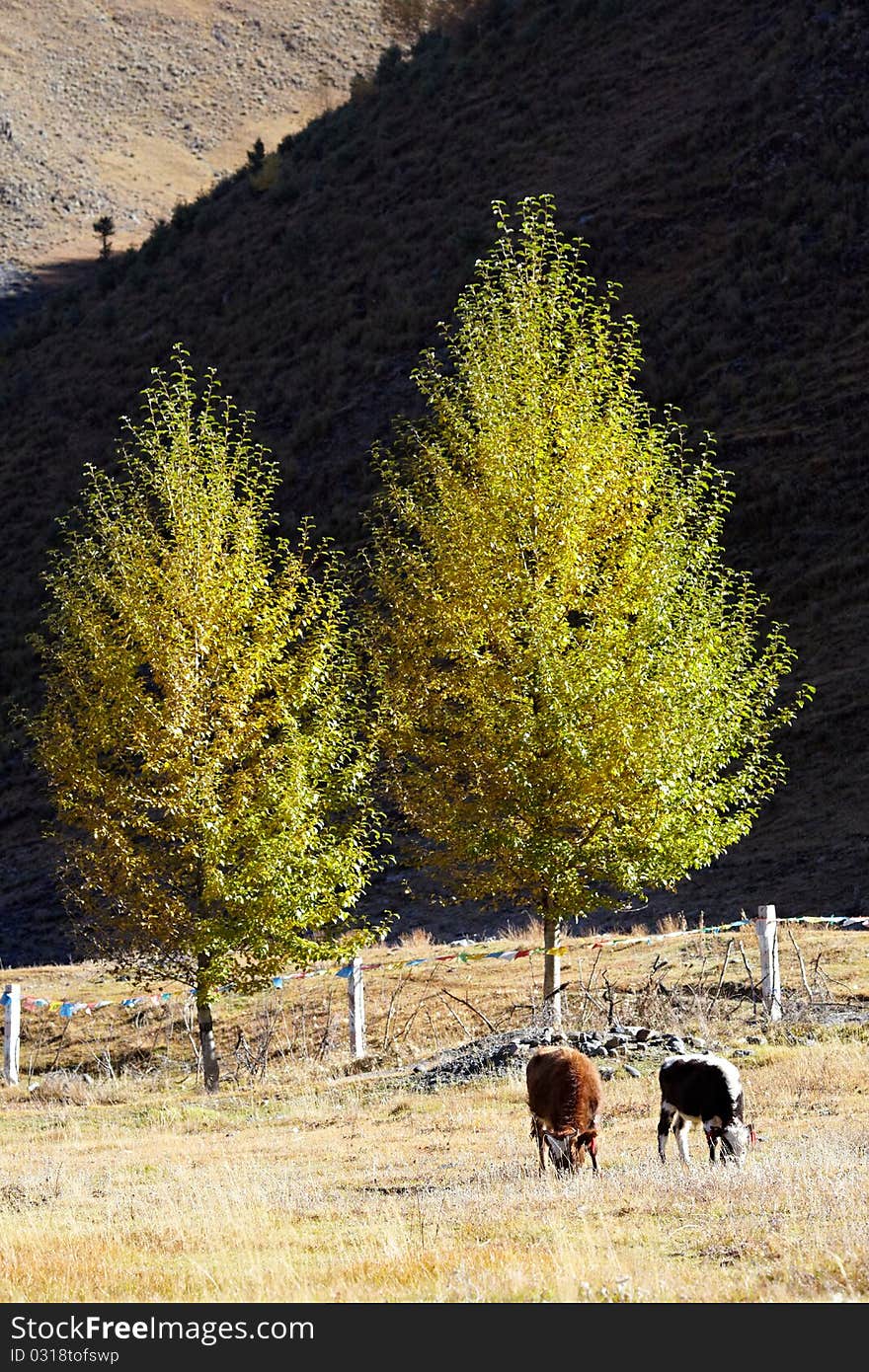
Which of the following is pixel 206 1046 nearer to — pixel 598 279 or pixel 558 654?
pixel 558 654

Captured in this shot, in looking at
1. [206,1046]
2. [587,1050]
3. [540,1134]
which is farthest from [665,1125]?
[206,1046]

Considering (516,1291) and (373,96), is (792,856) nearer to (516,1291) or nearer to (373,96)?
(516,1291)

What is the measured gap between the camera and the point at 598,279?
53625 millimetres

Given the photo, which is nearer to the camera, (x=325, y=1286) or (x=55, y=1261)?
(x=325, y=1286)

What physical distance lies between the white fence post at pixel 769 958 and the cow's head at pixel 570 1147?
7.27 meters

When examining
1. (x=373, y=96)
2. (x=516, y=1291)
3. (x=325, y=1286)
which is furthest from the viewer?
(x=373, y=96)

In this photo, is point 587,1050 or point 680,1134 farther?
point 587,1050

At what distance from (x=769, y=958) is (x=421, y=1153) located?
6.17 m

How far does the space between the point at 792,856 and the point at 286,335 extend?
1534 inches

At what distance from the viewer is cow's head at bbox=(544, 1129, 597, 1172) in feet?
37.3

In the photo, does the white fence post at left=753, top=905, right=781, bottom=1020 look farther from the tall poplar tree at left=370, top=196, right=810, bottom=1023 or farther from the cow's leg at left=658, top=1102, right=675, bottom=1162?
the cow's leg at left=658, top=1102, right=675, bottom=1162

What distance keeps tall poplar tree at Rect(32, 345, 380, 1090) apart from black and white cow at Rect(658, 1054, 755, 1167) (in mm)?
→ 9011

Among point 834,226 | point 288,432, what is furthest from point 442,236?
point 834,226

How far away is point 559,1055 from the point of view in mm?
11758
